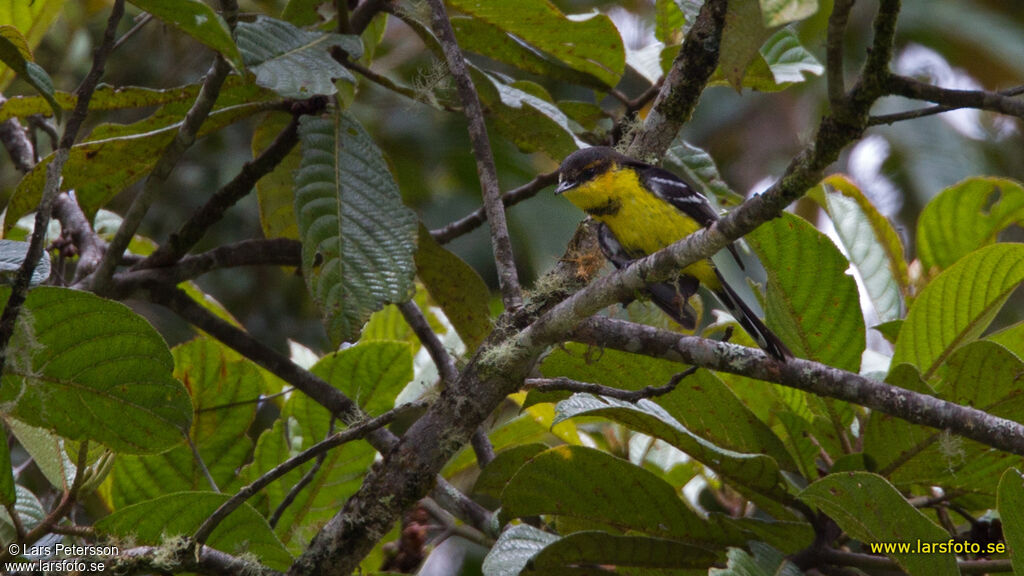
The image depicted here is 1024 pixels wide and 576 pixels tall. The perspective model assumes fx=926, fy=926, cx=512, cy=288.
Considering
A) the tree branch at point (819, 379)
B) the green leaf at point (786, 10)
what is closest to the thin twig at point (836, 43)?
the green leaf at point (786, 10)

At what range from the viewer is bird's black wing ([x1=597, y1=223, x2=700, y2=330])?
8.98 feet

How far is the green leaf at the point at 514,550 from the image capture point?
75.2 inches

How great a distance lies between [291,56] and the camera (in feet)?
7.25

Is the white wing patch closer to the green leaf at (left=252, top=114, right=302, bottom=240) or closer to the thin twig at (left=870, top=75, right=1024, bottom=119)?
the green leaf at (left=252, top=114, right=302, bottom=240)

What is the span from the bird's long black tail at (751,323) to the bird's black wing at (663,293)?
0.45 feet

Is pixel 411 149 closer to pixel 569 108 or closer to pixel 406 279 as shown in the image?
pixel 569 108

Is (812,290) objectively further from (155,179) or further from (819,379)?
(155,179)

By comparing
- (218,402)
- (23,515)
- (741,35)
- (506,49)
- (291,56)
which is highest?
(506,49)

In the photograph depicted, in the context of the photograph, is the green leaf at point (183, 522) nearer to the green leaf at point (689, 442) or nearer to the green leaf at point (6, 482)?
the green leaf at point (6, 482)

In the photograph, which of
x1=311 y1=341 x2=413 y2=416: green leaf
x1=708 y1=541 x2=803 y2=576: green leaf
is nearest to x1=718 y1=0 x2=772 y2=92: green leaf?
x1=708 y1=541 x2=803 y2=576: green leaf

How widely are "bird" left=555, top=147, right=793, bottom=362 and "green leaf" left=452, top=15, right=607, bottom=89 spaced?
0.24 metres

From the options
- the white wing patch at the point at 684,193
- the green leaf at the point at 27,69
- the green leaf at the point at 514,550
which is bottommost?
the green leaf at the point at 514,550

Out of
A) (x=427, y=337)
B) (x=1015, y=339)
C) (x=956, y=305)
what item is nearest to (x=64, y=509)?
(x=427, y=337)

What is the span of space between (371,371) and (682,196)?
3.94 feet
